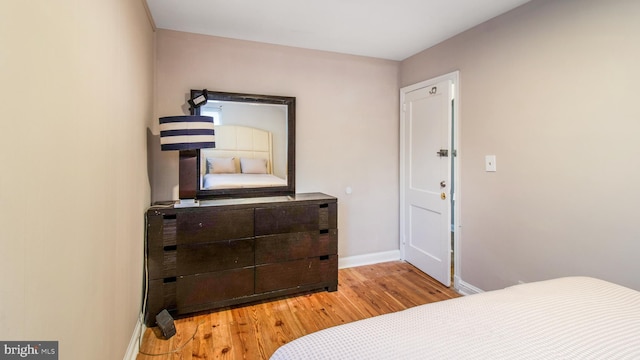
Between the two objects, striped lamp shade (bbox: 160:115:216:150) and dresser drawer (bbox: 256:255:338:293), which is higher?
striped lamp shade (bbox: 160:115:216:150)

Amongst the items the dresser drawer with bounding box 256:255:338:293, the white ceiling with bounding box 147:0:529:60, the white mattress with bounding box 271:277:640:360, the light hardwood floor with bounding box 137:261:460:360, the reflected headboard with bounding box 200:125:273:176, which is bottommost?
the light hardwood floor with bounding box 137:261:460:360

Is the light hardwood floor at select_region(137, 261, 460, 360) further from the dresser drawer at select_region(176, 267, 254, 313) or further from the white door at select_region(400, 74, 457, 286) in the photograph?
the white door at select_region(400, 74, 457, 286)

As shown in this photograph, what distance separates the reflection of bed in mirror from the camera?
8.59 ft

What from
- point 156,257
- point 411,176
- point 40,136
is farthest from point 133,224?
point 411,176

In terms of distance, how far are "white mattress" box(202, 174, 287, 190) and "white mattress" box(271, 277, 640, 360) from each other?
200 centimetres

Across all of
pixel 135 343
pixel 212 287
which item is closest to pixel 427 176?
pixel 212 287

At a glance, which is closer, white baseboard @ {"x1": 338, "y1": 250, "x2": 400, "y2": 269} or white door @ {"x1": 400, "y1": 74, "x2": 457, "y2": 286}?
white door @ {"x1": 400, "y1": 74, "x2": 457, "y2": 286}

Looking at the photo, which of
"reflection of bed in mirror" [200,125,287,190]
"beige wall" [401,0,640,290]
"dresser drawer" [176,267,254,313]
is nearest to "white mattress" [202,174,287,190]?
"reflection of bed in mirror" [200,125,287,190]

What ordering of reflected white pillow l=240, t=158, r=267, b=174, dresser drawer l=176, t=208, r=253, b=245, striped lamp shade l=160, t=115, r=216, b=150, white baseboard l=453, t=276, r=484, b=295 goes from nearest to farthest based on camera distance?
striped lamp shade l=160, t=115, r=216, b=150
dresser drawer l=176, t=208, r=253, b=245
white baseboard l=453, t=276, r=484, b=295
reflected white pillow l=240, t=158, r=267, b=174

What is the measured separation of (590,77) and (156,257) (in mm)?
3000

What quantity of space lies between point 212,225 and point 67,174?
1.35 metres

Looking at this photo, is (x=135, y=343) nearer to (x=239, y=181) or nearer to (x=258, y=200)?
(x=258, y=200)

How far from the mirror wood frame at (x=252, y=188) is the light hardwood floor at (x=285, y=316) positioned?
3.14ft

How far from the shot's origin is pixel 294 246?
8.17 ft
